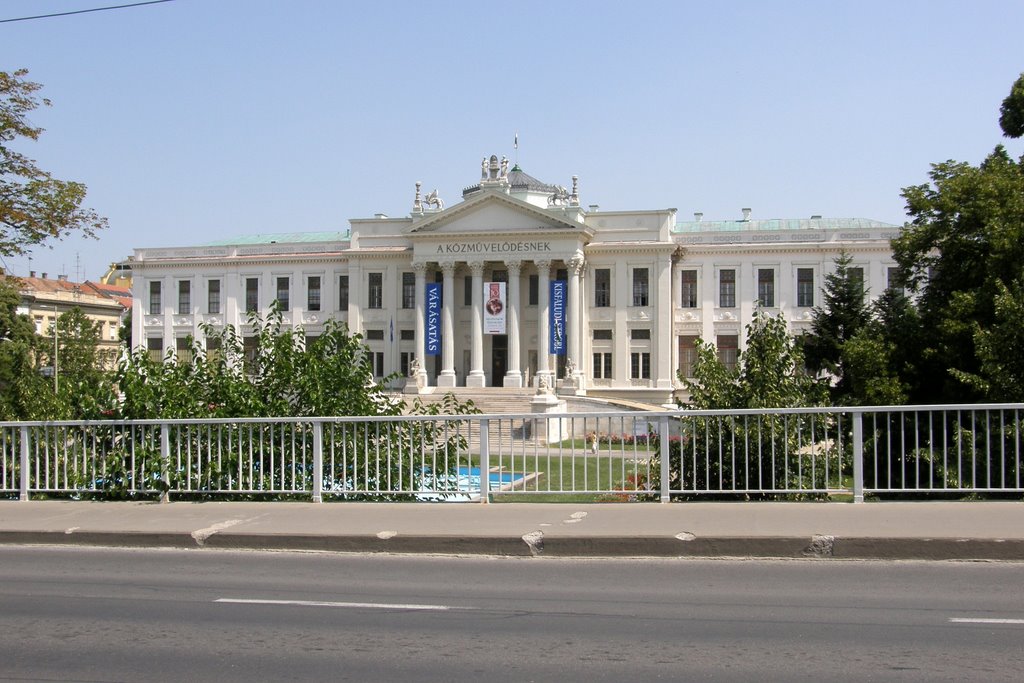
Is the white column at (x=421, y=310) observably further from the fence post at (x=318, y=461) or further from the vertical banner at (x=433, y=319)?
the fence post at (x=318, y=461)

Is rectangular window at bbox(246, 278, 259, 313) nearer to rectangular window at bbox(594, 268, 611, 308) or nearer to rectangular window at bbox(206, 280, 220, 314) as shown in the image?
rectangular window at bbox(206, 280, 220, 314)

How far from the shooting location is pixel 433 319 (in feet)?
204

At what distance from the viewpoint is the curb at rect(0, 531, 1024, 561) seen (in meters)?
9.16

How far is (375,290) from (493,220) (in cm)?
1037

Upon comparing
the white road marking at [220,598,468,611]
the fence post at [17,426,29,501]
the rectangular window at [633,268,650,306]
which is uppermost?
the rectangular window at [633,268,650,306]

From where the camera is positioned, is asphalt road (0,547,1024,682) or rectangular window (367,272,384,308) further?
rectangular window (367,272,384,308)

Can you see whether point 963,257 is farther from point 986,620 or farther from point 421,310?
point 421,310

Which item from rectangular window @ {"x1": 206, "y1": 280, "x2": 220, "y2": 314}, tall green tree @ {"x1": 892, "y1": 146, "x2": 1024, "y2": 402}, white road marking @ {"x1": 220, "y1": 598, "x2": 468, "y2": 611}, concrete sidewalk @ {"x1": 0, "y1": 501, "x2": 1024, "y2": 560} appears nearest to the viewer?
white road marking @ {"x1": 220, "y1": 598, "x2": 468, "y2": 611}

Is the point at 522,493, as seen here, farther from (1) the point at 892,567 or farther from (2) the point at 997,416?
(2) the point at 997,416

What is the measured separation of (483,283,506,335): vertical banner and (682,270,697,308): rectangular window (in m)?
11.8

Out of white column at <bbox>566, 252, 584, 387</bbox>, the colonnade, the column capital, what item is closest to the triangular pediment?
the column capital

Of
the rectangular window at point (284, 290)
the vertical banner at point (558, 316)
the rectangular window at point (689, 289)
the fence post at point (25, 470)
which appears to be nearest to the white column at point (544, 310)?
the vertical banner at point (558, 316)

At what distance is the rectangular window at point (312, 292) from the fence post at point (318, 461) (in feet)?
187

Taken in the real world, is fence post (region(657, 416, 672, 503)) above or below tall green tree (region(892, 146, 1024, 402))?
below
